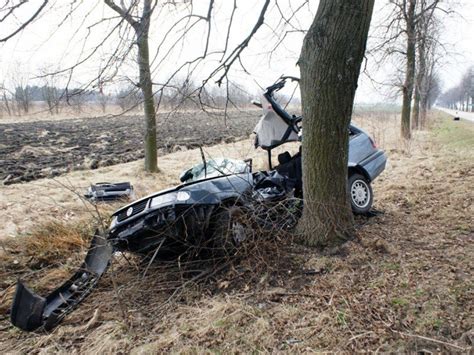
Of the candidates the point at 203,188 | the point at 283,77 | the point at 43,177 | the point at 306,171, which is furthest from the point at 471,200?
the point at 43,177

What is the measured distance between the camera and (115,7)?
5.13 metres

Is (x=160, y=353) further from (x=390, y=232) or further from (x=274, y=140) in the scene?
(x=274, y=140)

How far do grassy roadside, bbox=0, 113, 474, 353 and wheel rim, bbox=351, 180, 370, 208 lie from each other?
0.79 m

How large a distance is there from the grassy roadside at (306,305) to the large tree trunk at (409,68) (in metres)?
12.2

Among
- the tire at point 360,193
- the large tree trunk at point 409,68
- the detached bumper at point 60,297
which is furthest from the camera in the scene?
the large tree trunk at point 409,68

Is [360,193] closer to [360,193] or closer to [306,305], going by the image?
[360,193]

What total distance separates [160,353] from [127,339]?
40cm

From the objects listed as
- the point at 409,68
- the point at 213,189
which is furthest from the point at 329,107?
the point at 409,68

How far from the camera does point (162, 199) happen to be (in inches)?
159

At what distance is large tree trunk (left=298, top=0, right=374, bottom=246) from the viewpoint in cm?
384

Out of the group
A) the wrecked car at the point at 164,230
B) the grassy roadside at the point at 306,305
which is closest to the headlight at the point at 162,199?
the wrecked car at the point at 164,230

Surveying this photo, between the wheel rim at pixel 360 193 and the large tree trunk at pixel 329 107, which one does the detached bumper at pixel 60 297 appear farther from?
the wheel rim at pixel 360 193

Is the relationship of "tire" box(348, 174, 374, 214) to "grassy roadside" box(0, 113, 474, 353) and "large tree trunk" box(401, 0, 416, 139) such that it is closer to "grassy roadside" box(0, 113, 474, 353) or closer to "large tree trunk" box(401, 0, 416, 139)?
"grassy roadside" box(0, 113, 474, 353)

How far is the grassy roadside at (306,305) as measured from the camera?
2.81 m
